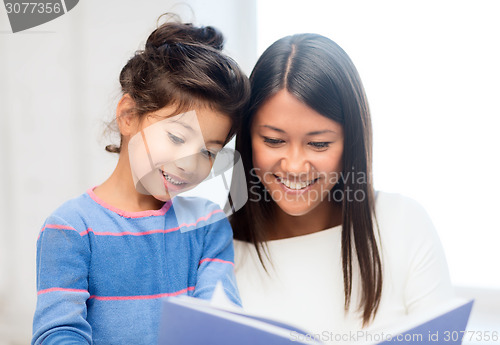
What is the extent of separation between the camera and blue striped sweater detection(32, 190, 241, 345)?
3.26 ft

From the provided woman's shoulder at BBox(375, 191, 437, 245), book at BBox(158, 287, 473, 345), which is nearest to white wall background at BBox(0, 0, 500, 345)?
woman's shoulder at BBox(375, 191, 437, 245)

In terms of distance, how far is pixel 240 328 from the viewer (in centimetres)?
75

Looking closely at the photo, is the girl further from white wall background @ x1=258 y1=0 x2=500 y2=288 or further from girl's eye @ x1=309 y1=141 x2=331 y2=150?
white wall background @ x1=258 y1=0 x2=500 y2=288

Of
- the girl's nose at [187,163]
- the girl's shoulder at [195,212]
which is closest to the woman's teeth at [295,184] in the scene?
the girl's shoulder at [195,212]

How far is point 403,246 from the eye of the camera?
4.44 feet

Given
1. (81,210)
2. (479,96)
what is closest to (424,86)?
(479,96)

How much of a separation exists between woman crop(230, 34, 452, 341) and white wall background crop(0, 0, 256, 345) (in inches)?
27.3

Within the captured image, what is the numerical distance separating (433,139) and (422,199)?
0.21 meters

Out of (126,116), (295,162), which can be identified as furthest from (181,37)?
(295,162)

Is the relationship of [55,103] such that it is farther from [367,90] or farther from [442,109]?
[442,109]

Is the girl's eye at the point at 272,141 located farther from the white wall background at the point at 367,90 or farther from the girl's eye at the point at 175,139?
the white wall background at the point at 367,90

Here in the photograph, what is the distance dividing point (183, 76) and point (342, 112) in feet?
1.26

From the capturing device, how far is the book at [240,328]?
74cm

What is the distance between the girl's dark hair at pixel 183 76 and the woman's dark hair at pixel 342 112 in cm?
11
